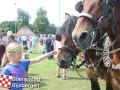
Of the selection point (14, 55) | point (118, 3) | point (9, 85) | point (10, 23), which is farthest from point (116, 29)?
point (10, 23)

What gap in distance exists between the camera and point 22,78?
3445mm

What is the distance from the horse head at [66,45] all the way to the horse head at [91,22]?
1635 millimetres

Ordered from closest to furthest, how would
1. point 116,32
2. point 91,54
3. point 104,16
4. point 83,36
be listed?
point 83,36, point 104,16, point 116,32, point 91,54

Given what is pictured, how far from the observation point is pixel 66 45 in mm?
4809

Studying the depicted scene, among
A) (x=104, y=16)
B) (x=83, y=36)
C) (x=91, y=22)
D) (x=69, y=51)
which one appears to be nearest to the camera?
(x=83, y=36)

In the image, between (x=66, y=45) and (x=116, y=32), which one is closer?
(x=116, y=32)

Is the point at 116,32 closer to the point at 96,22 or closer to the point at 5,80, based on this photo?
the point at 96,22

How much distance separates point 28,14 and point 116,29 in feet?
327

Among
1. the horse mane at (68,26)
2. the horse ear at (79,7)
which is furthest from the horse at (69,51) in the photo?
the horse ear at (79,7)

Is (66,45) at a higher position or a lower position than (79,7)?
lower

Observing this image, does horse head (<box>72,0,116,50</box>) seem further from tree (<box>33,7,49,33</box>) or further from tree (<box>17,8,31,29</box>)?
tree (<box>17,8,31,29</box>)

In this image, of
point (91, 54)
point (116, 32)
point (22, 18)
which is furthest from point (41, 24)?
point (116, 32)

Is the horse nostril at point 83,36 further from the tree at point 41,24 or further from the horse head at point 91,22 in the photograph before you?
the tree at point 41,24

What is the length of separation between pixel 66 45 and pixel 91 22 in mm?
1965
